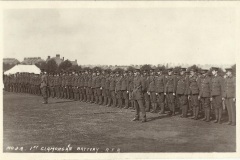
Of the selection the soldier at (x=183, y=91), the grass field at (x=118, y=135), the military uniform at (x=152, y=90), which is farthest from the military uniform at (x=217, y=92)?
the military uniform at (x=152, y=90)

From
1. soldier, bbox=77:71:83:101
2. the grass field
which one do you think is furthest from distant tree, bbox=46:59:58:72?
the grass field

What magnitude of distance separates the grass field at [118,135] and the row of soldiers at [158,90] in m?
0.48

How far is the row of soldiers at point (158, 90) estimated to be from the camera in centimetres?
770

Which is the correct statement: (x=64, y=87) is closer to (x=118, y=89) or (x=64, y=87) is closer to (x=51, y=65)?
(x=118, y=89)

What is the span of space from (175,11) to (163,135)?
8.94 feet

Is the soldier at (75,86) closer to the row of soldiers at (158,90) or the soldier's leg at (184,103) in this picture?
the row of soldiers at (158,90)

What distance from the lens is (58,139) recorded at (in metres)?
6.72

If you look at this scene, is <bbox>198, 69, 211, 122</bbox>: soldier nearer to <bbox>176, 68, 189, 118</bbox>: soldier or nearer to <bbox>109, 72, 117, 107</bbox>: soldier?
<bbox>176, 68, 189, 118</bbox>: soldier

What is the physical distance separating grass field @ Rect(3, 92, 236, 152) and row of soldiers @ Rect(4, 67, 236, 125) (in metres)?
0.48

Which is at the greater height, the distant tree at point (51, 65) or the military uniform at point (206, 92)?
the distant tree at point (51, 65)

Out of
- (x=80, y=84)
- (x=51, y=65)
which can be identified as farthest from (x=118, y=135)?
(x=51, y=65)

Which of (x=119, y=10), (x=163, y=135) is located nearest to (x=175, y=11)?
(x=119, y=10)

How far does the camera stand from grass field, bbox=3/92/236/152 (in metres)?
6.42

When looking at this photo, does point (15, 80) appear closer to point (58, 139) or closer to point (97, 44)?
point (97, 44)
